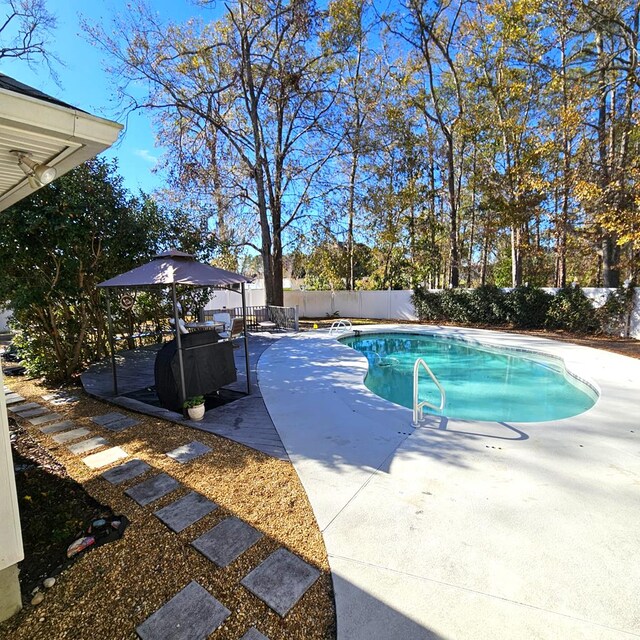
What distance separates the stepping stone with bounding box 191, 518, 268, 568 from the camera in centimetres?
198

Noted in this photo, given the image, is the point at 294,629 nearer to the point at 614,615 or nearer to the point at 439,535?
the point at 439,535

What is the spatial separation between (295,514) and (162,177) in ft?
43.8

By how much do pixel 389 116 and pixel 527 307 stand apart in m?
9.94

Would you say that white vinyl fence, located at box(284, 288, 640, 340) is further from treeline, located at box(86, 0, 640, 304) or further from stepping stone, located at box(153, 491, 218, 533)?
stepping stone, located at box(153, 491, 218, 533)

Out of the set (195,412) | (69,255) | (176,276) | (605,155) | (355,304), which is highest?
(605,155)

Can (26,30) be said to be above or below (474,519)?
above

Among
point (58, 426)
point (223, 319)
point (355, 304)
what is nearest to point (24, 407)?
point (58, 426)

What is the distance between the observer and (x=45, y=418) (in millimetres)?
4379

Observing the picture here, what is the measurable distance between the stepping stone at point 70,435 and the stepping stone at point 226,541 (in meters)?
2.57

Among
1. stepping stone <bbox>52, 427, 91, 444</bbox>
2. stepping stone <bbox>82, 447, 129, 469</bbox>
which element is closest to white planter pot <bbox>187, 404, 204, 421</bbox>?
stepping stone <bbox>82, 447, 129, 469</bbox>

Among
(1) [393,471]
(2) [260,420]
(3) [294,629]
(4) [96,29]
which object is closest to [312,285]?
(4) [96,29]

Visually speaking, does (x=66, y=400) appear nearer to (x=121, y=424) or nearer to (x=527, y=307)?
(x=121, y=424)

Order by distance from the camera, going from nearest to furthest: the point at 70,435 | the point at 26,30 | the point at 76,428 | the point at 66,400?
the point at 70,435, the point at 76,428, the point at 66,400, the point at 26,30

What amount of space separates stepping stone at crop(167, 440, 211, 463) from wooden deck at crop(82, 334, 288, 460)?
0.32 metres
